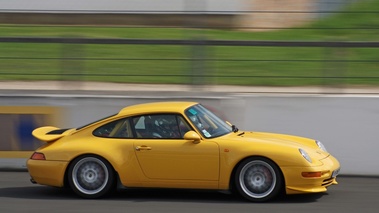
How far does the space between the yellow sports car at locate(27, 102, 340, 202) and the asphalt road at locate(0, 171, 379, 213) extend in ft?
0.58

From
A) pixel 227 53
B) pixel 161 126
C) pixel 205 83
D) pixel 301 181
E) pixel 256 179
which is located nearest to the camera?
pixel 301 181

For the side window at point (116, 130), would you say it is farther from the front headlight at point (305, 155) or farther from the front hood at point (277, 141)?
the front headlight at point (305, 155)

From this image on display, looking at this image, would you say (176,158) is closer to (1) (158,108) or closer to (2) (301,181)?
(1) (158,108)

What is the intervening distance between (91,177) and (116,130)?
25.1 inches

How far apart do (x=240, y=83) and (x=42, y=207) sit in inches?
172

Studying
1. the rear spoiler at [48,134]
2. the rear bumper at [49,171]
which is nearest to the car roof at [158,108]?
the rear spoiler at [48,134]

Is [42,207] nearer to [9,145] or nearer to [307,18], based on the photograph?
[9,145]

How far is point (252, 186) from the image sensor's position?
8.06 m

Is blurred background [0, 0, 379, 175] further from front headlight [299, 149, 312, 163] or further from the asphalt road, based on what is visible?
front headlight [299, 149, 312, 163]

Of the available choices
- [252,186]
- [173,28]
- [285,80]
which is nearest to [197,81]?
[285,80]

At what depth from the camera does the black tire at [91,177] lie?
331 inches

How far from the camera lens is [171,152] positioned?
26.9 ft

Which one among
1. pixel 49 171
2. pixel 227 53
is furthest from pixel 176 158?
pixel 227 53

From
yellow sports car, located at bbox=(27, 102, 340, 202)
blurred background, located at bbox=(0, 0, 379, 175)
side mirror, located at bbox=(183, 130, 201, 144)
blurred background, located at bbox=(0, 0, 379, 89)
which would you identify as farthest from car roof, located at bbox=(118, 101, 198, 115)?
blurred background, located at bbox=(0, 0, 379, 89)
